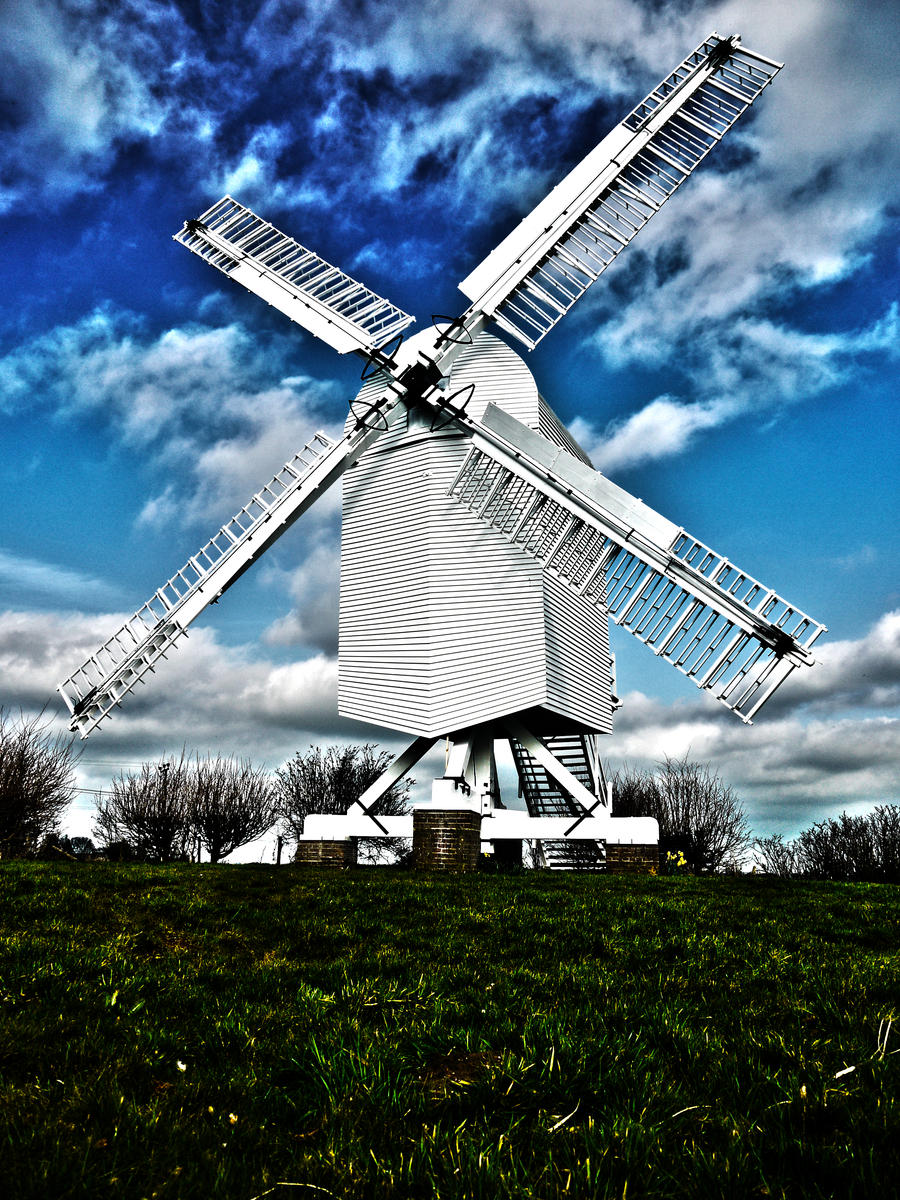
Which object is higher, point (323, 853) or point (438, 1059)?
point (323, 853)

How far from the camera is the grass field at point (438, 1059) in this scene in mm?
3340

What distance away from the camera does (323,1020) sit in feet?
18.1

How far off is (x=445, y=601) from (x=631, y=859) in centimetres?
671

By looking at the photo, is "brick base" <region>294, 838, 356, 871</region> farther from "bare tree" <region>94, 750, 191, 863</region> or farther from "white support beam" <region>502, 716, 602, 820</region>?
"bare tree" <region>94, 750, 191, 863</region>

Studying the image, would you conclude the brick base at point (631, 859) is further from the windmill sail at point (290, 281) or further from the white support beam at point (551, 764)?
the windmill sail at point (290, 281)

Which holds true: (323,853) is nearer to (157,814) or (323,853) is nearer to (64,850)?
(64,850)

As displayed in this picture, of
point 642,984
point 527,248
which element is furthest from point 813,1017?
point 527,248

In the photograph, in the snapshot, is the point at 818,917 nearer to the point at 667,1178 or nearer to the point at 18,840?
the point at 667,1178

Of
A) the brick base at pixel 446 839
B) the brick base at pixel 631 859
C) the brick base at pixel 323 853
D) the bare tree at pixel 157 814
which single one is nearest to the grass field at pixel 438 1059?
the brick base at pixel 446 839

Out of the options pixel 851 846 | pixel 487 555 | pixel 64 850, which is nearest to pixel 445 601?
pixel 487 555

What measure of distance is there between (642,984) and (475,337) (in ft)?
57.9

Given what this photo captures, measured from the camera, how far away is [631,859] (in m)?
18.1

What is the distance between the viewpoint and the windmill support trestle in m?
18.0

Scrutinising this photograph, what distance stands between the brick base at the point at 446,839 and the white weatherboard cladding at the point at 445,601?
5.94 ft
